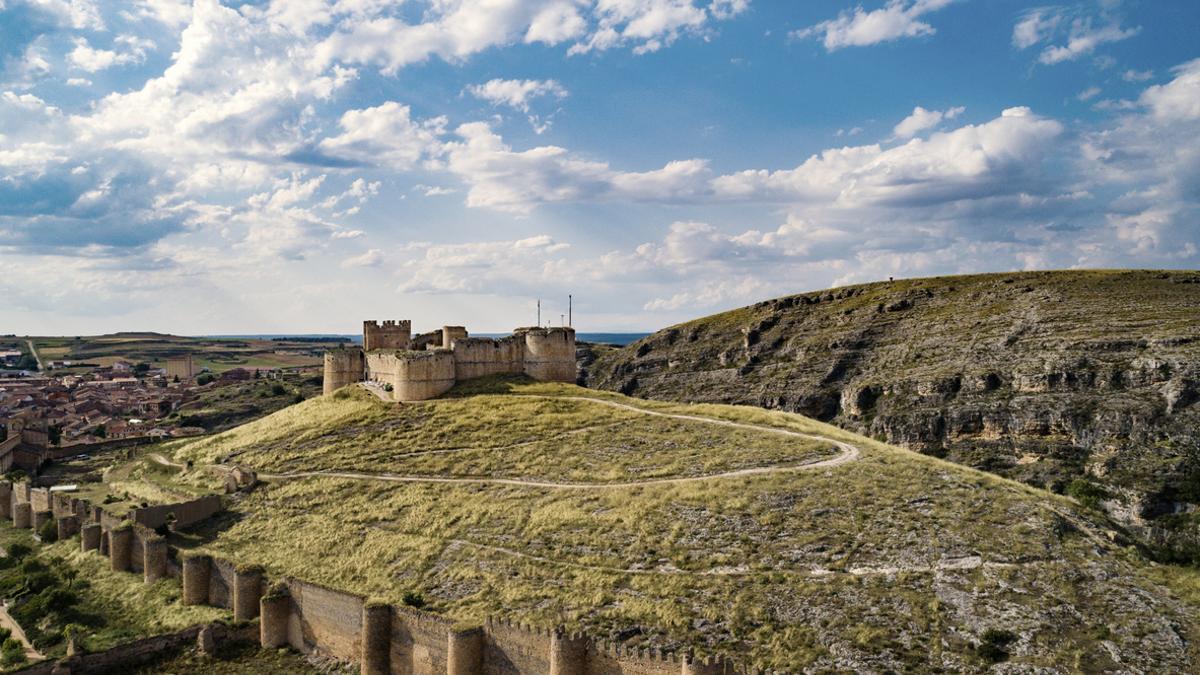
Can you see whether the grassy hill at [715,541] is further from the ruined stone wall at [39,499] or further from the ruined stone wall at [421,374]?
the ruined stone wall at [39,499]

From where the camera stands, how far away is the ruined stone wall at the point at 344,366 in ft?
228

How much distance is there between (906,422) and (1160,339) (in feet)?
89.7

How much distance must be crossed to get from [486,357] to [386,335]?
12386 millimetres

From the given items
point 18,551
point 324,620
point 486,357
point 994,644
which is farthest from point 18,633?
point 994,644

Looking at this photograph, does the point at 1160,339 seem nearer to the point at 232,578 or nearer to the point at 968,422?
the point at 968,422

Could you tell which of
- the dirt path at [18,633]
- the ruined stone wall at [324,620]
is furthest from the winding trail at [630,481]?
the dirt path at [18,633]

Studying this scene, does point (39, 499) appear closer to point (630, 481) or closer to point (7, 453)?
point (7, 453)

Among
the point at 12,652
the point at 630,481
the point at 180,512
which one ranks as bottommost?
the point at 12,652

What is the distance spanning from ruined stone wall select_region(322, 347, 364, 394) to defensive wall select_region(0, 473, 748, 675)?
76.2 ft

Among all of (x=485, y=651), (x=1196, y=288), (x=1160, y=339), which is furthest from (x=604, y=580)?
(x=1196, y=288)

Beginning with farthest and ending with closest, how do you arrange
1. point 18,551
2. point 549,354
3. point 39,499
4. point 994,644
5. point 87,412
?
1. point 87,412
2. point 549,354
3. point 39,499
4. point 18,551
5. point 994,644

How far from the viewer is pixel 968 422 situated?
9131cm

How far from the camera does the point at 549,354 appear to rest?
6381 centimetres

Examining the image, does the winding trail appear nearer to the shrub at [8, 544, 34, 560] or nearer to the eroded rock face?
the shrub at [8, 544, 34, 560]
